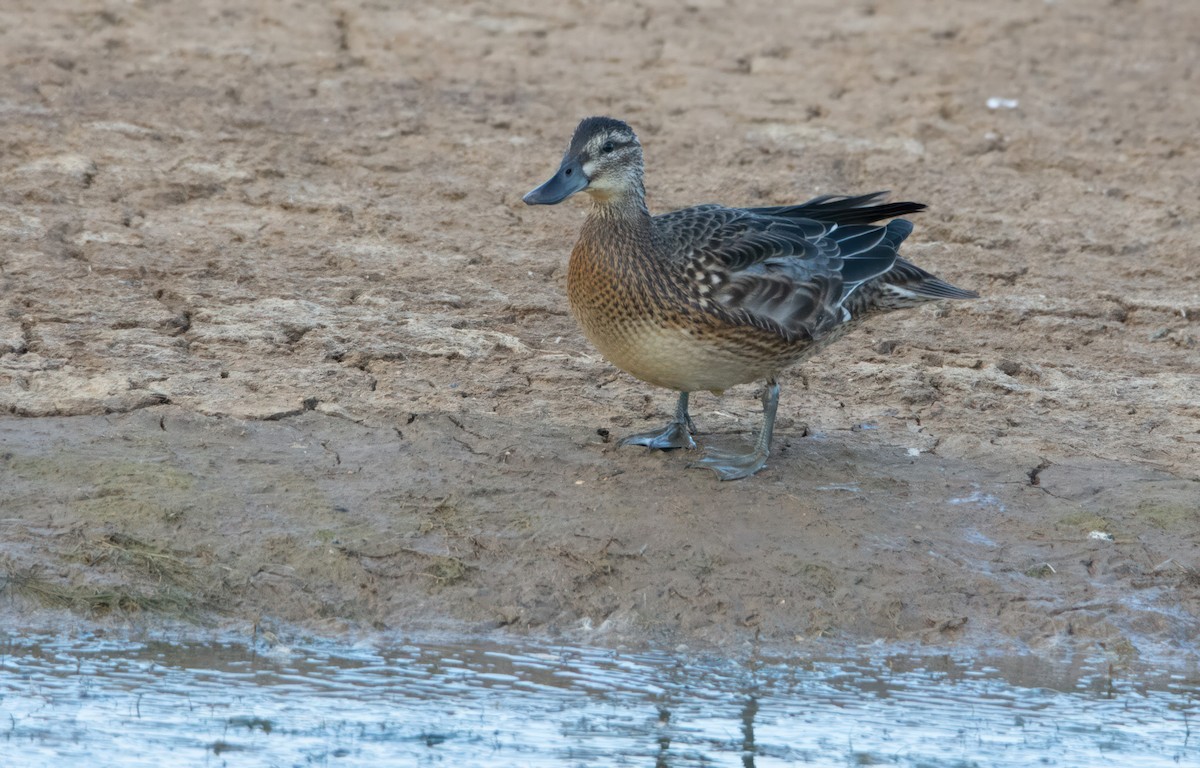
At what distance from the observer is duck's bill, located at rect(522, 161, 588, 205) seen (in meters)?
5.62

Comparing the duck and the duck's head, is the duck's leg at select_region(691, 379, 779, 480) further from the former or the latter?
the duck's head

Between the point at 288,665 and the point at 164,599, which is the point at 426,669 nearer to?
the point at 288,665

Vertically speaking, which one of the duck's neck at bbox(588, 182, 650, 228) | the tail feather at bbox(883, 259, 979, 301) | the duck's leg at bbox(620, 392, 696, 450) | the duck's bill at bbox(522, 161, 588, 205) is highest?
the duck's bill at bbox(522, 161, 588, 205)

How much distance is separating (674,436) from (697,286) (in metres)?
0.64

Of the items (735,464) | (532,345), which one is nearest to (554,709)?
(735,464)

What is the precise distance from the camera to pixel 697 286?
5566 millimetres

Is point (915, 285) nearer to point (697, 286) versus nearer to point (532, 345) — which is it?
point (697, 286)

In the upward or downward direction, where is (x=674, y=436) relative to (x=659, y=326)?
downward

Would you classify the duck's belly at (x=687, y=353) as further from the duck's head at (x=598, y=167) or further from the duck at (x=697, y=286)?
the duck's head at (x=598, y=167)

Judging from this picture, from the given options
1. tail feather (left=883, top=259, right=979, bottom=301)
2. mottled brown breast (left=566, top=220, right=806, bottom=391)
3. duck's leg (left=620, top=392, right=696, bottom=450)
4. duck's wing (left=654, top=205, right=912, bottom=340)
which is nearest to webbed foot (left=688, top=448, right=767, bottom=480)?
duck's leg (left=620, top=392, right=696, bottom=450)

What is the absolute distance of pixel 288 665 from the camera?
4.86 meters

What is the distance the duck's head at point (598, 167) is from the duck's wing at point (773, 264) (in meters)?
0.21

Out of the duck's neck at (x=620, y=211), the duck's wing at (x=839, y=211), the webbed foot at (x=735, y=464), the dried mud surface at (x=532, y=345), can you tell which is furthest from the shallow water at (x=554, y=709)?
the duck's wing at (x=839, y=211)

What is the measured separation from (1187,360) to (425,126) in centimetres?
430
